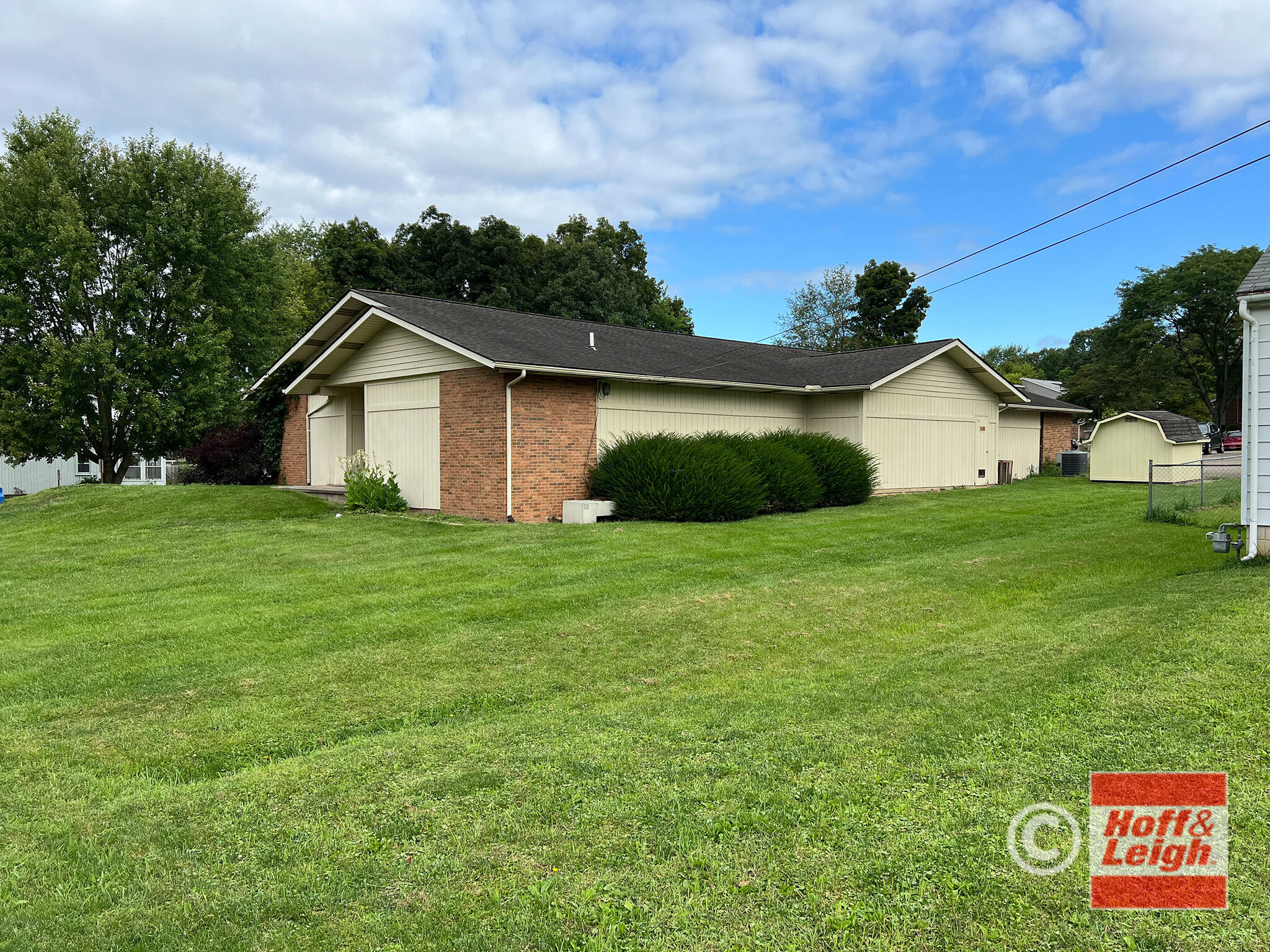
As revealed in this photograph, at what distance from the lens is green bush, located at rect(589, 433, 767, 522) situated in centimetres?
1511

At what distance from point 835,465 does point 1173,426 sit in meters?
10.9

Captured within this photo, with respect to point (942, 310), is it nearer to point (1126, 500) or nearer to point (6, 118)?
point (1126, 500)

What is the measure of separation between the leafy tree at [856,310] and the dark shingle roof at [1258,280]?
3310cm

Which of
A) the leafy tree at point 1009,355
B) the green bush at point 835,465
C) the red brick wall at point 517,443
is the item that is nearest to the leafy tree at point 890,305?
the green bush at point 835,465

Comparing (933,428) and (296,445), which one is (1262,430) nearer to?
(933,428)

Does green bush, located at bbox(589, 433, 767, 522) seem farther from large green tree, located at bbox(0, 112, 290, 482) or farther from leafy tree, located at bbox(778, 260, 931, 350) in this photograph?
leafy tree, located at bbox(778, 260, 931, 350)

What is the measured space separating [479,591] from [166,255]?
23009 millimetres

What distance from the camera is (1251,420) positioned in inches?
A: 346

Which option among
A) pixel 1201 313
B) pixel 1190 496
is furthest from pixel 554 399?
pixel 1201 313

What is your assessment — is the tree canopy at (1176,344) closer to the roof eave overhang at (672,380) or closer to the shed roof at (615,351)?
the shed roof at (615,351)

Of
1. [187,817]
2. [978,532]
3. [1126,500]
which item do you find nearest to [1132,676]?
[187,817]

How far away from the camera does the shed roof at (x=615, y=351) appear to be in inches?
625

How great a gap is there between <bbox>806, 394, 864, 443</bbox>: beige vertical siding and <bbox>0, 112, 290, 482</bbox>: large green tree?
18776 millimetres

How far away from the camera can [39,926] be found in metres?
2.81
